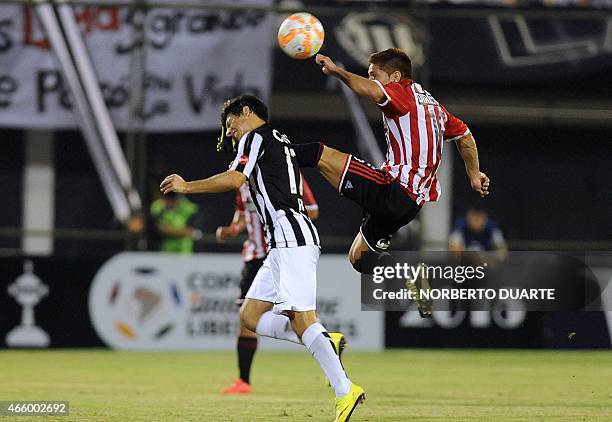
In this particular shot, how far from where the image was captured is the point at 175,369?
13.4m

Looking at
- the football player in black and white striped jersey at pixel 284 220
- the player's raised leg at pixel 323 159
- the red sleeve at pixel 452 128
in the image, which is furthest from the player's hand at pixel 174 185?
the red sleeve at pixel 452 128

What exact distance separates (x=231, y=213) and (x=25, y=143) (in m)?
3.45

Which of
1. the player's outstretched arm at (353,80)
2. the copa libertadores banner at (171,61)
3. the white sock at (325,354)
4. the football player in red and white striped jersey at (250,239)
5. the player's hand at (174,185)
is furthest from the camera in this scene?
the copa libertadores banner at (171,61)

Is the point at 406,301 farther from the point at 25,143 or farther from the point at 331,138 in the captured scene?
the point at 25,143

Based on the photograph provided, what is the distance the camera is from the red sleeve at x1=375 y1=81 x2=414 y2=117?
8.42m

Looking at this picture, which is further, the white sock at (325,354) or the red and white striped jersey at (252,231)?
the red and white striped jersey at (252,231)

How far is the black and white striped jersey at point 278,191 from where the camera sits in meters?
8.04

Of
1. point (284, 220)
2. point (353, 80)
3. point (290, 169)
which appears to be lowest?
point (284, 220)

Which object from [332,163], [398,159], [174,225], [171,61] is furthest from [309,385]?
[171,61]

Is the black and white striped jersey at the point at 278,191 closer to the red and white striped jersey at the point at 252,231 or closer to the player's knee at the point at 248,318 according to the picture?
the player's knee at the point at 248,318

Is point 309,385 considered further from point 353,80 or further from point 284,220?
point 353,80

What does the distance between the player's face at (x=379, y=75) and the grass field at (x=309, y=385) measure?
7.39ft

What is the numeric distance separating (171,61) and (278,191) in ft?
34.7

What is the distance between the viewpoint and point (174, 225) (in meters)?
17.4
